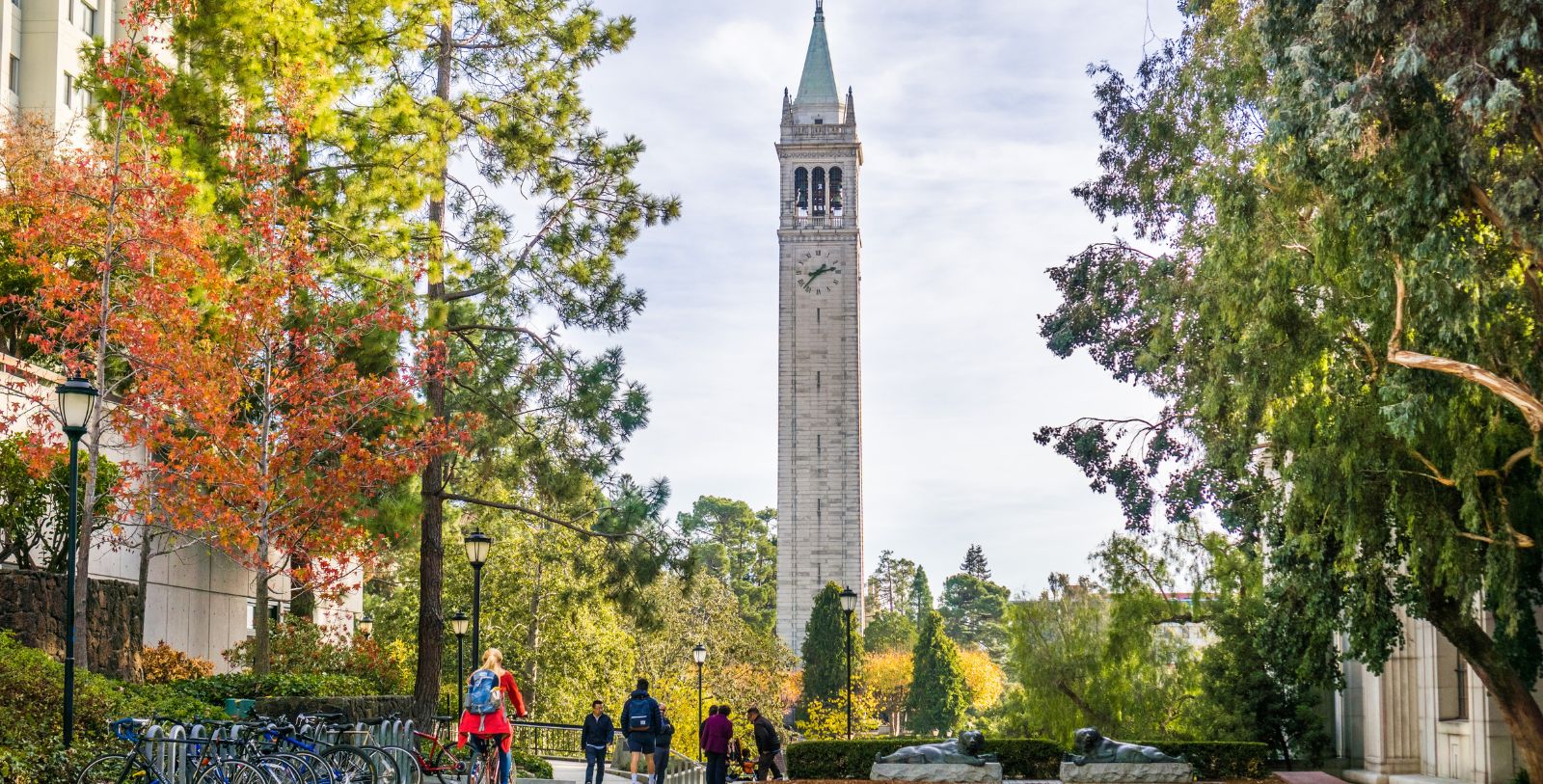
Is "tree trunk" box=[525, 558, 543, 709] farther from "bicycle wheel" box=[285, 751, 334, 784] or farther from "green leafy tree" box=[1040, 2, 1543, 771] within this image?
"bicycle wheel" box=[285, 751, 334, 784]

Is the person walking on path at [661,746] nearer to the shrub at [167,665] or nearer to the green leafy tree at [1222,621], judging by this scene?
the shrub at [167,665]

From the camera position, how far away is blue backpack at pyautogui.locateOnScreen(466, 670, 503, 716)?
1358 cm

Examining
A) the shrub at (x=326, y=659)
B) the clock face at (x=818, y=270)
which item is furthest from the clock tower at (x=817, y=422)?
the shrub at (x=326, y=659)

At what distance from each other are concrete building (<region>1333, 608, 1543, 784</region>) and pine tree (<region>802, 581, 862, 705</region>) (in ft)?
151

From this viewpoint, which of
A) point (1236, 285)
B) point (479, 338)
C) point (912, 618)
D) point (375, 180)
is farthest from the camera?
point (912, 618)

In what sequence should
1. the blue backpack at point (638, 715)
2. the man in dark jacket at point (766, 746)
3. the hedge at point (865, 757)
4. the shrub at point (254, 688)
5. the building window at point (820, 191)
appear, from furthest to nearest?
1. the building window at point (820, 191)
2. the hedge at point (865, 757)
3. the man in dark jacket at point (766, 746)
4. the shrub at point (254, 688)
5. the blue backpack at point (638, 715)

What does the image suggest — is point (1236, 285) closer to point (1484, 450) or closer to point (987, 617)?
point (1484, 450)

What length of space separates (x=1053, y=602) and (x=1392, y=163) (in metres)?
26.0

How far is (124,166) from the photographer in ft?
61.5

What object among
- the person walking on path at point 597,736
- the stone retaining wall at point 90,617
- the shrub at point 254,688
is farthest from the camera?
the shrub at point 254,688

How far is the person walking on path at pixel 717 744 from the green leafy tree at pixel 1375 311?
729 centimetres

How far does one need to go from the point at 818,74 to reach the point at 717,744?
70.6 metres

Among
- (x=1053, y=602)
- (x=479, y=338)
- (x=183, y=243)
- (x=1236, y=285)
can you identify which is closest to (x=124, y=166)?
(x=183, y=243)

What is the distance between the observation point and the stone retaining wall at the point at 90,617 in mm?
18656
